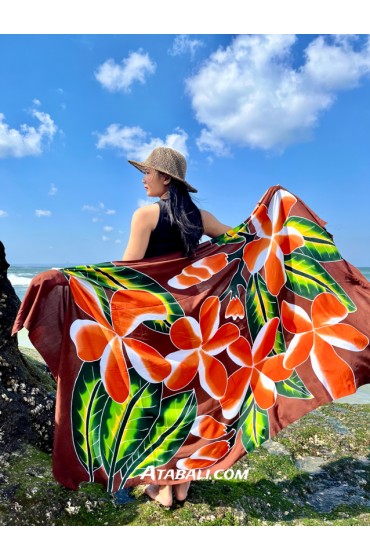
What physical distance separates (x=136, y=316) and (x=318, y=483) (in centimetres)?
212

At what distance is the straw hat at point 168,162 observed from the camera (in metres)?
3.01

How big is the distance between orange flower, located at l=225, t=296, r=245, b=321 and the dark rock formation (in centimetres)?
144

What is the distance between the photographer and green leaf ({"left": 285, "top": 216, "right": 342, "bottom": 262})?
3.34m

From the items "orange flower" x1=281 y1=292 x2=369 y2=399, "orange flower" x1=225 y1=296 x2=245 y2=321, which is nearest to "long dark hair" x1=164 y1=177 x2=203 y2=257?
"orange flower" x1=225 y1=296 x2=245 y2=321

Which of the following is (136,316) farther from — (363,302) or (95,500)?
(363,302)

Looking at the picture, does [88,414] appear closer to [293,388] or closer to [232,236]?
[293,388]

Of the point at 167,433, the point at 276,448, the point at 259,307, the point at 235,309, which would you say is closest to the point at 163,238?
the point at 235,309

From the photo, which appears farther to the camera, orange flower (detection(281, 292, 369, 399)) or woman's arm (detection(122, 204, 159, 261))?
orange flower (detection(281, 292, 369, 399))

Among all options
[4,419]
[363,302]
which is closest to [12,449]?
[4,419]

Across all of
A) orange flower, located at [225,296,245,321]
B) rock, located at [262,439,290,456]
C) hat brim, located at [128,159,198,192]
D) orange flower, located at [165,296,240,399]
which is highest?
hat brim, located at [128,159,198,192]

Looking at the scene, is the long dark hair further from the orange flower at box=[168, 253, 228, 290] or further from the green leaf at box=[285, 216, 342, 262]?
the green leaf at box=[285, 216, 342, 262]

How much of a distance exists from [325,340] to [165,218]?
151 centimetres

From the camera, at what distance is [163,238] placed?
3.01m

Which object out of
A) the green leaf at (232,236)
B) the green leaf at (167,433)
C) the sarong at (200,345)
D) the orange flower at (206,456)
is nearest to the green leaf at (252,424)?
the sarong at (200,345)
